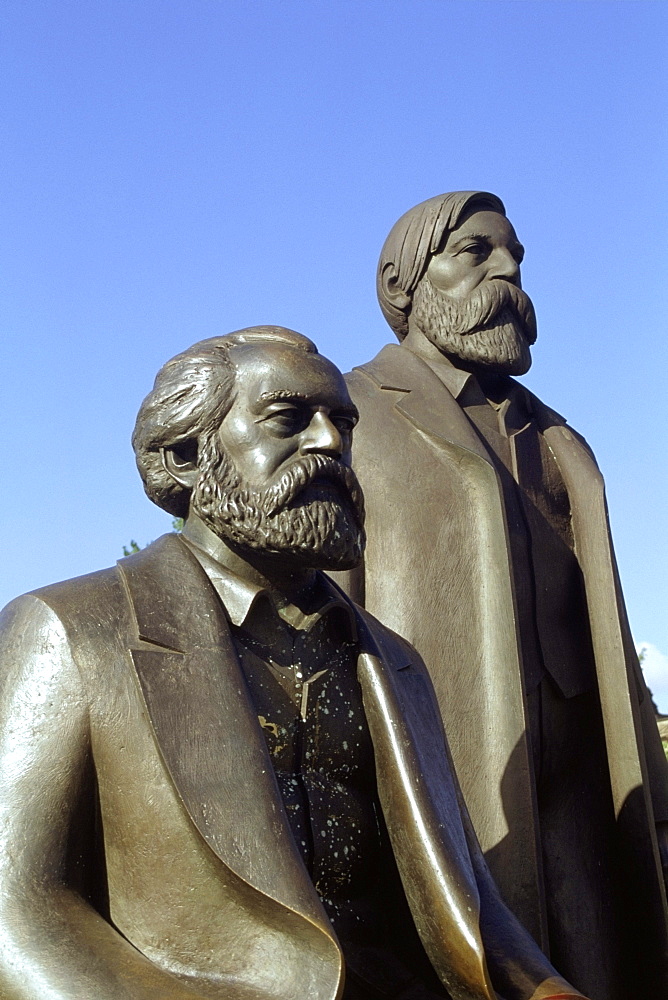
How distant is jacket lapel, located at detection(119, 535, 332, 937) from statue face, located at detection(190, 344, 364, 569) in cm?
19

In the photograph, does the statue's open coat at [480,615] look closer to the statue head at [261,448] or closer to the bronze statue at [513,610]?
the bronze statue at [513,610]

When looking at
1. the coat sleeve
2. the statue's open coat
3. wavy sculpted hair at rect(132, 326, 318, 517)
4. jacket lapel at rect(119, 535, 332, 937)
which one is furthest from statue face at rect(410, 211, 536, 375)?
the coat sleeve

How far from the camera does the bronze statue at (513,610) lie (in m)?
5.82

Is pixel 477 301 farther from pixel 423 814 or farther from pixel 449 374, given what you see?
pixel 423 814

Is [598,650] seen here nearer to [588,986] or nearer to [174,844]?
[588,986]

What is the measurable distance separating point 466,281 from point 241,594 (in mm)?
2783

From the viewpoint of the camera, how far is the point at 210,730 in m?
3.78

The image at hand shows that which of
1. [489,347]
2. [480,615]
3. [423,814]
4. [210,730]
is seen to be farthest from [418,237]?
[210,730]

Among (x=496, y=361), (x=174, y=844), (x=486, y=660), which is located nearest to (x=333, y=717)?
(x=174, y=844)

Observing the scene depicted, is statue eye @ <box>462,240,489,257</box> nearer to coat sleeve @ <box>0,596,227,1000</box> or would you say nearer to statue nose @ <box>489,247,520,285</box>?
statue nose @ <box>489,247,520,285</box>

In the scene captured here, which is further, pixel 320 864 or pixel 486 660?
pixel 486 660

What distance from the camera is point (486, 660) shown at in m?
5.87

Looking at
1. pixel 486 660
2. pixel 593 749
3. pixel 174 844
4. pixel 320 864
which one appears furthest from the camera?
pixel 593 749

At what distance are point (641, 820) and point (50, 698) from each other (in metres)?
2.95
